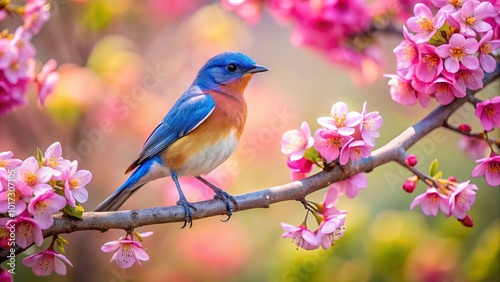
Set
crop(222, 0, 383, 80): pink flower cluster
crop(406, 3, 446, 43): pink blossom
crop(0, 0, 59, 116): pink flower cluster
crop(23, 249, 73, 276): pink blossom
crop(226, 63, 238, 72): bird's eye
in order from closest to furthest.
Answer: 1. crop(23, 249, 73, 276): pink blossom
2. crop(406, 3, 446, 43): pink blossom
3. crop(0, 0, 59, 116): pink flower cluster
4. crop(226, 63, 238, 72): bird's eye
5. crop(222, 0, 383, 80): pink flower cluster

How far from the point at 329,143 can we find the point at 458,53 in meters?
0.45

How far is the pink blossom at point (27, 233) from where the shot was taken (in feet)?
5.16

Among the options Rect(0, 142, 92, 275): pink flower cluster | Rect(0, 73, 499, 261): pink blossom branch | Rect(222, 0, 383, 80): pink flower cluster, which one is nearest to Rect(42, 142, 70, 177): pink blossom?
Rect(0, 142, 92, 275): pink flower cluster

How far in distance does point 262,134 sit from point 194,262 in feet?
2.87

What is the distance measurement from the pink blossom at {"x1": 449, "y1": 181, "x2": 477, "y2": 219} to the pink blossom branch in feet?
0.65

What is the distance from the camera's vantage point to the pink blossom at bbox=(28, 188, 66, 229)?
1.56m

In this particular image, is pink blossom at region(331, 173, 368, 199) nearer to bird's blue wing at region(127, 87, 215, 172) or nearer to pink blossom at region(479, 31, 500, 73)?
pink blossom at region(479, 31, 500, 73)

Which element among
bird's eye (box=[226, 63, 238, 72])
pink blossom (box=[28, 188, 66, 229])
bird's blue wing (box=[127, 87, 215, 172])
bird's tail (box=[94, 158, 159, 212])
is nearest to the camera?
pink blossom (box=[28, 188, 66, 229])

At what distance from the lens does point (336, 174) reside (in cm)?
190

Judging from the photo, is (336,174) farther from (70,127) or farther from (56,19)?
(56,19)

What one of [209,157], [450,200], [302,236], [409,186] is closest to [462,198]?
[450,200]

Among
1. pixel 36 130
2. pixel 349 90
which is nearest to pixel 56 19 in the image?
pixel 36 130

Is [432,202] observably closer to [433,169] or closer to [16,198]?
[433,169]

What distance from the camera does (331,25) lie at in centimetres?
278
